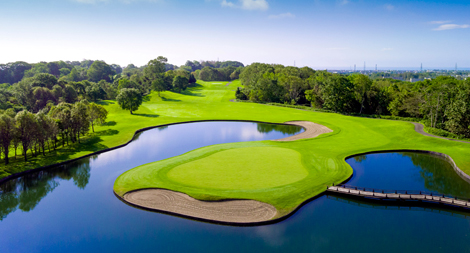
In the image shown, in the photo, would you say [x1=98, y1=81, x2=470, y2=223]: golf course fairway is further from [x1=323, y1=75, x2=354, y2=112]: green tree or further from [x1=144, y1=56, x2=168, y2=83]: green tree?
[x1=144, y1=56, x2=168, y2=83]: green tree

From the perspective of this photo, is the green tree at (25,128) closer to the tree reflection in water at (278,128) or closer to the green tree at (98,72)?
the tree reflection in water at (278,128)

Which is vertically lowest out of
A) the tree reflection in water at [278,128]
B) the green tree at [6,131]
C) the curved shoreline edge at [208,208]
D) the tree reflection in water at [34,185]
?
the tree reflection in water at [34,185]

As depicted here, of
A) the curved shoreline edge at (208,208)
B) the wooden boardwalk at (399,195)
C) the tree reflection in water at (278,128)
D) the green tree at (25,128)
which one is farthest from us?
the tree reflection in water at (278,128)

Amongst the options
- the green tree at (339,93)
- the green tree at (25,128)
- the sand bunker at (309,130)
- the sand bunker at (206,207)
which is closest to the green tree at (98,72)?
the green tree at (25,128)

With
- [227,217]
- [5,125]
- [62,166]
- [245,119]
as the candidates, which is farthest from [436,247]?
[245,119]

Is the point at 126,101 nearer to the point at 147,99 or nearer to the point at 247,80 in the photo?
the point at 147,99

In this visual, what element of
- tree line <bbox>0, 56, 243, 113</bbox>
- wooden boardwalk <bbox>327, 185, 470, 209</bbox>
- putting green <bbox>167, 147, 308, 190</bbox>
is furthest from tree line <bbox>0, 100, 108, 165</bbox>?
wooden boardwalk <bbox>327, 185, 470, 209</bbox>
